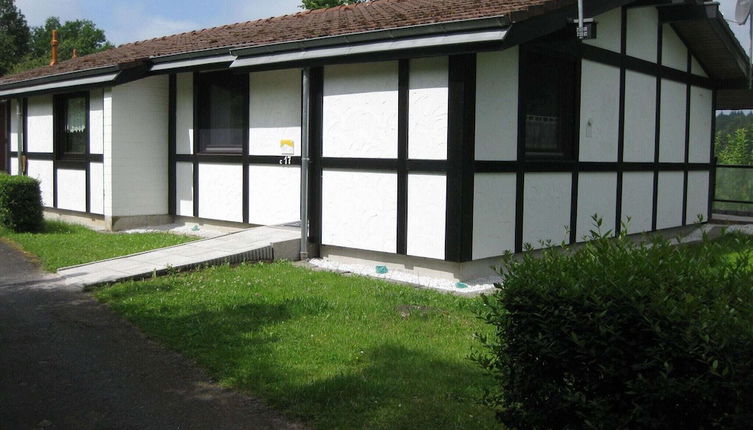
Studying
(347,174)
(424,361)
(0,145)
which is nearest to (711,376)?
(424,361)

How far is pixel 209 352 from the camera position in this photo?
20.3ft

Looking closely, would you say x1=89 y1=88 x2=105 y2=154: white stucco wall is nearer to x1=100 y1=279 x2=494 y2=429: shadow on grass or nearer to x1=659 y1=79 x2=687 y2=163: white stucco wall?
x1=100 y1=279 x2=494 y2=429: shadow on grass

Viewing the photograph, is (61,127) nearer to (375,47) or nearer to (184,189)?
(184,189)

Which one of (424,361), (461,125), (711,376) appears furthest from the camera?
(461,125)

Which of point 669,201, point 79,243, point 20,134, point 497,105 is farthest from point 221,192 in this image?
point 669,201

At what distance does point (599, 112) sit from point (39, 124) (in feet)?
40.3

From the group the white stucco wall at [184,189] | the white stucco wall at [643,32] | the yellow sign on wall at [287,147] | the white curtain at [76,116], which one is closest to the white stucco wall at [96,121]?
the white curtain at [76,116]

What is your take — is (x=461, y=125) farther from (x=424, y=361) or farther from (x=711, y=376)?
(x=711, y=376)

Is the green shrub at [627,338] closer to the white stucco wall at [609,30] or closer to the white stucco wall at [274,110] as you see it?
the white stucco wall at [274,110]

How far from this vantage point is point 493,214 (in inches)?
382

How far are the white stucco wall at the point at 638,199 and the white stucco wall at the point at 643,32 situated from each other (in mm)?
2147

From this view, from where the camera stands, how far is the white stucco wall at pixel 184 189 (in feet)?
46.1

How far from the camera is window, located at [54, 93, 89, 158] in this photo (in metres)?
15.2

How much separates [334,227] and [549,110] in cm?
362
